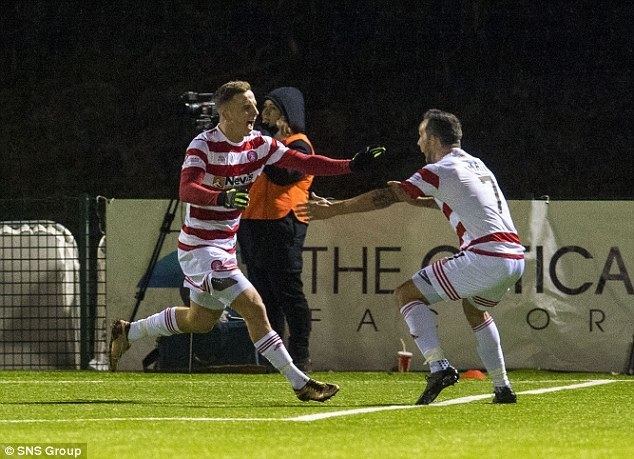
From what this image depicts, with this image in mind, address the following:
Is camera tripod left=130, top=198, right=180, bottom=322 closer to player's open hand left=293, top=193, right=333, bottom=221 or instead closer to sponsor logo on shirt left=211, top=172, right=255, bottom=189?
sponsor logo on shirt left=211, top=172, right=255, bottom=189

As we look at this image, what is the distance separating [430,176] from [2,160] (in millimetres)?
12995

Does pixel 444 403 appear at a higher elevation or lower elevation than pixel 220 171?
lower

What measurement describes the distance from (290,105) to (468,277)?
3401 mm

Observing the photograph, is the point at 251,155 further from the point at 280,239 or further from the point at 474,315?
the point at 280,239

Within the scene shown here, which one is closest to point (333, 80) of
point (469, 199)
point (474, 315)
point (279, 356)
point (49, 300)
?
point (49, 300)

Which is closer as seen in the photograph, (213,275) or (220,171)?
(213,275)

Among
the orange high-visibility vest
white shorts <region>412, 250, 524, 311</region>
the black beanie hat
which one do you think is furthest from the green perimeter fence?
white shorts <region>412, 250, 524, 311</region>

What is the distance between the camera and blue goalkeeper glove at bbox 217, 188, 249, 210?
31.2ft

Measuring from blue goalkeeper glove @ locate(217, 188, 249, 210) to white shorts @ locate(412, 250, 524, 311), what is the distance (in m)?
1.10

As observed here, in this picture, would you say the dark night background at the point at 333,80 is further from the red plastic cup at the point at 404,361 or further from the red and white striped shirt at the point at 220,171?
the red and white striped shirt at the point at 220,171

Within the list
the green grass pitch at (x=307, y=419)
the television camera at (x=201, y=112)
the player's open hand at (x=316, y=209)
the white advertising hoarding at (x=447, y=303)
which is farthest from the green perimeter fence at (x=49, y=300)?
the player's open hand at (x=316, y=209)

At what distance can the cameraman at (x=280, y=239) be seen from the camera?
1286cm

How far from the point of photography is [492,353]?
9984mm

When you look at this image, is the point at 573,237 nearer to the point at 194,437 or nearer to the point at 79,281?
the point at 79,281
